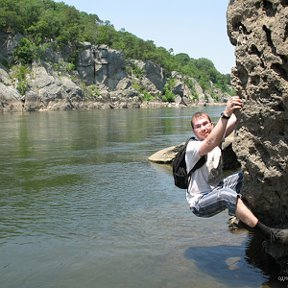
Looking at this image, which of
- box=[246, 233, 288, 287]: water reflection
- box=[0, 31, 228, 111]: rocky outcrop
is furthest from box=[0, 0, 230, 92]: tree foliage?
box=[246, 233, 288, 287]: water reflection

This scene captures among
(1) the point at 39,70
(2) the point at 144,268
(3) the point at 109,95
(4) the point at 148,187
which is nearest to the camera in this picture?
(2) the point at 144,268

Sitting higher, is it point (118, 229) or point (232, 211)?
point (232, 211)

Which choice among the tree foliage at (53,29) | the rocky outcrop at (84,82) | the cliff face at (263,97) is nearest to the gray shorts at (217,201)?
the cliff face at (263,97)

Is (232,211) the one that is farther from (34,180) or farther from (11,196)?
(34,180)

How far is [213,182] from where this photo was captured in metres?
7.21

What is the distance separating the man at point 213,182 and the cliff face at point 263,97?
1.15 ft

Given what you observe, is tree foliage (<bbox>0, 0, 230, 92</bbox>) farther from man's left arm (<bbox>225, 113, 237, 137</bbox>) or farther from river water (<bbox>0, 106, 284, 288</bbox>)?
man's left arm (<bbox>225, 113, 237, 137</bbox>)

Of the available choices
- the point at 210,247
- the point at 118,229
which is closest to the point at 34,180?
the point at 118,229

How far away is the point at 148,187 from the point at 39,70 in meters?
95.6

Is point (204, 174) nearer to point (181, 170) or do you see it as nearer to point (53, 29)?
point (181, 170)

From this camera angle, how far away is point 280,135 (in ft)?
22.2

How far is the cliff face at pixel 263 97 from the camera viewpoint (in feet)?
21.5

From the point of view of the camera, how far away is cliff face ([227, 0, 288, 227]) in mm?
6566

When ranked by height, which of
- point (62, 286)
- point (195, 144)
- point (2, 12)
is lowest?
point (62, 286)
